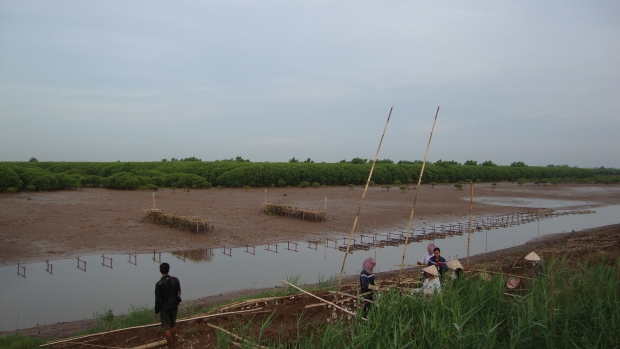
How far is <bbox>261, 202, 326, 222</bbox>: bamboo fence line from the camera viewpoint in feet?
79.6

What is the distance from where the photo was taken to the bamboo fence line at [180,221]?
1991 centimetres

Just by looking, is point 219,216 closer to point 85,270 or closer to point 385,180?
point 85,270

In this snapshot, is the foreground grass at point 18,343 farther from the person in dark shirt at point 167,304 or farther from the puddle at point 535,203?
the puddle at point 535,203

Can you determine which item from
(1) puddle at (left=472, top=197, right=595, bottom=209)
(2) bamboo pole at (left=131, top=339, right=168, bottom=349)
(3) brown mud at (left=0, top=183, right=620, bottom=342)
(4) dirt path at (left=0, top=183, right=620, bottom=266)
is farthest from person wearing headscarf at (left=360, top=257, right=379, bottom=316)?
(1) puddle at (left=472, top=197, right=595, bottom=209)

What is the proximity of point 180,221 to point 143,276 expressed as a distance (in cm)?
733

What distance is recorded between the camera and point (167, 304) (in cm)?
572

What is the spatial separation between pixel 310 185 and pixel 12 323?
1480 inches

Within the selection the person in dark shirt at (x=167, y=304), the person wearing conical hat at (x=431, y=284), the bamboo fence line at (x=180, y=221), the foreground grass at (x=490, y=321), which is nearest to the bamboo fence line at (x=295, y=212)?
the bamboo fence line at (x=180, y=221)

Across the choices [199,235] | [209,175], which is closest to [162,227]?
[199,235]

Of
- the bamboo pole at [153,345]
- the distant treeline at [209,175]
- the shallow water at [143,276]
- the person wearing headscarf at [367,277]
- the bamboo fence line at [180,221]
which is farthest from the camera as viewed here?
the distant treeline at [209,175]

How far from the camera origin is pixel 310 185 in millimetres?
46469

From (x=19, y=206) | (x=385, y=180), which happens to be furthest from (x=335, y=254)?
(x=385, y=180)

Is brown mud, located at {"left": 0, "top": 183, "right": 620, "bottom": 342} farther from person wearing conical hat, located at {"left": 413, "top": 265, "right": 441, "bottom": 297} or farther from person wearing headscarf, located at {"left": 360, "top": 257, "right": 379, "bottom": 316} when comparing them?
person wearing conical hat, located at {"left": 413, "top": 265, "right": 441, "bottom": 297}

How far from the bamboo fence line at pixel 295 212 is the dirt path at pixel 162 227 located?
58 cm
